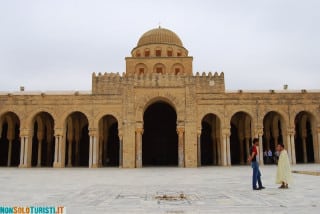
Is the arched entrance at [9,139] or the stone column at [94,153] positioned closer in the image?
the stone column at [94,153]

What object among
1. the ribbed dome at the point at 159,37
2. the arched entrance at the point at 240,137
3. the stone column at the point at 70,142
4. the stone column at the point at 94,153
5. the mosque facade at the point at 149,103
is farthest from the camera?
the ribbed dome at the point at 159,37

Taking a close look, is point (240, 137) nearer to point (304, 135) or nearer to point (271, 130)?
point (271, 130)

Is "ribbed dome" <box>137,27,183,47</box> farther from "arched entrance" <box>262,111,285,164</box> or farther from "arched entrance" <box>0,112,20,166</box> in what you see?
"arched entrance" <box>0,112,20,166</box>

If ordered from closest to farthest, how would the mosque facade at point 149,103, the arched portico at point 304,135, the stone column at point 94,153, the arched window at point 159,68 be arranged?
the mosque facade at point 149,103
the stone column at point 94,153
the arched portico at point 304,135
the arched window at point 159,68

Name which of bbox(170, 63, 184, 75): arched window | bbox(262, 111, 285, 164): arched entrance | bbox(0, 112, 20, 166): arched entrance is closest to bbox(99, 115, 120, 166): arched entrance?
bbox(170, 63, 184, 75): arched window

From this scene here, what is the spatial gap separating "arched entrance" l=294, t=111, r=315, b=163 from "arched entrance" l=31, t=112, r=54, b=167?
21.3 m

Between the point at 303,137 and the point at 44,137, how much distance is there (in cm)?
2231

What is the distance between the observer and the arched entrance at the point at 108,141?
26141 mm

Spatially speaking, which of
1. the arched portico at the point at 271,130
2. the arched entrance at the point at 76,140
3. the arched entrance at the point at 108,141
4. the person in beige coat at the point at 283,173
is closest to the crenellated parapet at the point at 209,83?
the arched portico at the point at 271,130

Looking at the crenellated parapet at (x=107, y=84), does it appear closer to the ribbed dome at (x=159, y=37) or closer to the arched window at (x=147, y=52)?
the arched window at (x=147, y=52)

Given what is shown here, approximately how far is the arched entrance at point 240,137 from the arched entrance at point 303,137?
455 centimetres

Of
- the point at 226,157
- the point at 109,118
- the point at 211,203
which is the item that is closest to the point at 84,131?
the point at 109,118

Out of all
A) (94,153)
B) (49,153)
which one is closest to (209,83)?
(94,153)

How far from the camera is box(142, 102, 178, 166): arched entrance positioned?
3009cm
